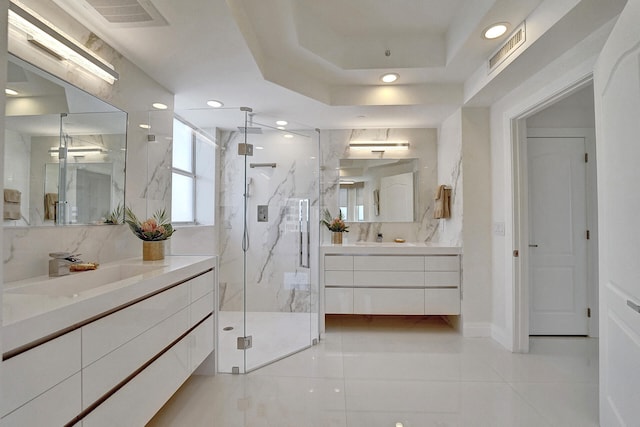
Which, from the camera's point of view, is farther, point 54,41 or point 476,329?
point 476,329

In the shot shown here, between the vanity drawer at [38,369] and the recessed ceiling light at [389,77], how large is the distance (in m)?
2.83

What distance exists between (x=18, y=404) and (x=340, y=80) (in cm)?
295

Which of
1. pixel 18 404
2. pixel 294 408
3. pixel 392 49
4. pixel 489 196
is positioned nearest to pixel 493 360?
pixel 489 196

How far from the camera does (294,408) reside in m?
1.90

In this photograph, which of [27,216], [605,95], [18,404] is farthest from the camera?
[605,95]

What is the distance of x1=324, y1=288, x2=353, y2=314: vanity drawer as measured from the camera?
319cm

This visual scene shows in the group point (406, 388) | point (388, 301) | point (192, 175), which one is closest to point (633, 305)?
point (406, 388)

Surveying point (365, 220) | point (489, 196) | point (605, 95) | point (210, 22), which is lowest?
point (365, 220)

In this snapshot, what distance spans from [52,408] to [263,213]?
2.18 metres

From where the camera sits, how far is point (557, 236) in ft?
9.86

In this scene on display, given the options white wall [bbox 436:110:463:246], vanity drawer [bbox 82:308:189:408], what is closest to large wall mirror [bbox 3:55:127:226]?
vanity drawer [bbox 82:308:189:408]

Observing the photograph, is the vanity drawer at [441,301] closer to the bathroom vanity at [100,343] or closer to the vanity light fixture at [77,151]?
the bathroom vanity at [100,343]

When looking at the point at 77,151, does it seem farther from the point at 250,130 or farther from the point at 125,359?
the point at 250,130

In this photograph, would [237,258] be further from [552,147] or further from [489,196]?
[552,147]
